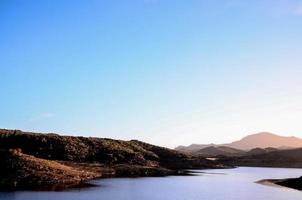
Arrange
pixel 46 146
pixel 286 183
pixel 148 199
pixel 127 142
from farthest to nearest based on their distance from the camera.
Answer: pixel 127 142 < pixel 46 146 < pixel 286 183 < pixel 148 199

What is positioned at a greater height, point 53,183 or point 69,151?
point 69,151

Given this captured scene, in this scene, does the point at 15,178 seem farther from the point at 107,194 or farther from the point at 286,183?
the point at 286,183

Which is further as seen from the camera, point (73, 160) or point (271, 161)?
point (271, 161)

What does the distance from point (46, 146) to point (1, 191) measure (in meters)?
57.2

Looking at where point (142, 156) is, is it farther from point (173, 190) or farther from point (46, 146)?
point (173, 190)

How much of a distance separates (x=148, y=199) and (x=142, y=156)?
8233 centimetres

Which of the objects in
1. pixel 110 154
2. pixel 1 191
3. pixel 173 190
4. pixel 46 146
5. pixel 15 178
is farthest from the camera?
pixel 110 154

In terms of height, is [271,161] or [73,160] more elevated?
[271,161]

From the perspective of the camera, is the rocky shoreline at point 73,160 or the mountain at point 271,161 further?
the mountain at point 271,161

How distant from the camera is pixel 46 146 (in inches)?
4569

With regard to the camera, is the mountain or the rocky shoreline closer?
the rocky shoreline

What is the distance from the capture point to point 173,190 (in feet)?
217

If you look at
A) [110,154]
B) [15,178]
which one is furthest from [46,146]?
[15,178]

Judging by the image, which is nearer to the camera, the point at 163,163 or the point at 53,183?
the point at 53,183
